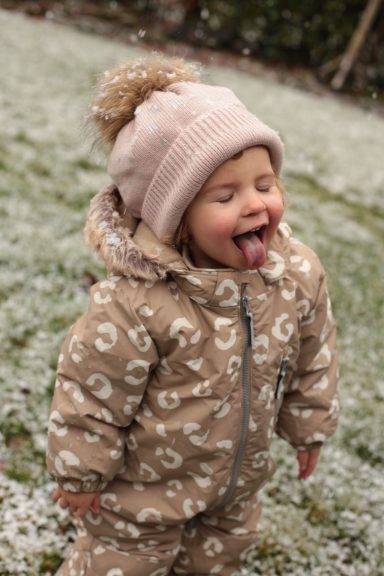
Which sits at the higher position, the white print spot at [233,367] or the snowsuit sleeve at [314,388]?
the white print spot at [233,367]

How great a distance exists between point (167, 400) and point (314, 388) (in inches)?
23.4

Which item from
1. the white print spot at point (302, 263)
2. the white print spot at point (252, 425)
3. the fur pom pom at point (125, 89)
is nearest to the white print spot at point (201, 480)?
the white print spot at point (252, 425)

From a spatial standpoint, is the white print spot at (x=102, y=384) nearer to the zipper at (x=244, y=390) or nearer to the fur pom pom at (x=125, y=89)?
the zipper at (x=244, y=390)

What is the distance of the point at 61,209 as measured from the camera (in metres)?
5.39

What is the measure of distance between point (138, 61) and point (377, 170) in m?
8.28

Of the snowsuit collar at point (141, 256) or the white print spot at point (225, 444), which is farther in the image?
the white print spot at point (225, 444)

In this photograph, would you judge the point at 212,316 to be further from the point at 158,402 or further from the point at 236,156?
the point at 236,156

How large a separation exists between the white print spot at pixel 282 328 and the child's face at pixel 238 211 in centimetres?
26

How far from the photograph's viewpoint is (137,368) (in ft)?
6.07

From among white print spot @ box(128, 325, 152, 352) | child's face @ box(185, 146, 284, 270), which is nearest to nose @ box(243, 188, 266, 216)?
child's face @ box(185, 146, 284, 270)

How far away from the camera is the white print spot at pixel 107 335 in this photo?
71.6 inches

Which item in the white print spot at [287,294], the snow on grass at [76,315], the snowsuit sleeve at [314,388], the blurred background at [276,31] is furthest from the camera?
the blurred background at [276,31]

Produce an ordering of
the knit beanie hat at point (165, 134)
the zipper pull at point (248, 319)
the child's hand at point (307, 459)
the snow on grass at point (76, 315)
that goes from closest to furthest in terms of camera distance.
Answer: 1. the knit beanie hat at point (165, 134)
2. the zipper pull at point (248, 319)
3. the child's hand at point (307, 459)
4. the snow on grass at point (76, 315)

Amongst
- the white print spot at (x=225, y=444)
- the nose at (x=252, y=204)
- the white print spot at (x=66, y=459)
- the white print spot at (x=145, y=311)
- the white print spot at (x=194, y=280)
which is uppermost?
the nose at (x=252, y=204)
